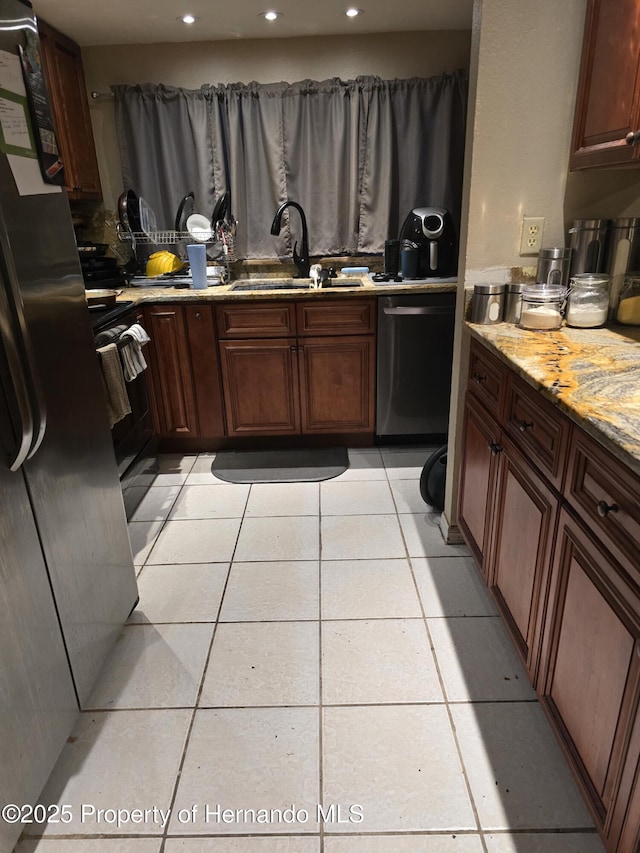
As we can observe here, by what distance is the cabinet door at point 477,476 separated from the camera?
1.75m

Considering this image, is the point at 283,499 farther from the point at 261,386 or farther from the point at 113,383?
the point at 113,383

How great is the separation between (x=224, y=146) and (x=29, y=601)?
297 cm

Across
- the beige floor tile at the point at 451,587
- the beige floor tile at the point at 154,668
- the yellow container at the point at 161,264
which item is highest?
the yellow container at the point at 161,264

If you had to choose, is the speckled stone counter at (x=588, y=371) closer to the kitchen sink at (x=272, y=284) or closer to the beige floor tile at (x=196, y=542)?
the beige floor tile at (x=196, y=542)

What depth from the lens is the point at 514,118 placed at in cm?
178

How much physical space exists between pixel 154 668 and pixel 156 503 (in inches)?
45.2

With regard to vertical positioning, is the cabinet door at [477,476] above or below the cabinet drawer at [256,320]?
below

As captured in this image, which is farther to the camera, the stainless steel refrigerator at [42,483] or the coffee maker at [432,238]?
the coffee maker at [432,238]

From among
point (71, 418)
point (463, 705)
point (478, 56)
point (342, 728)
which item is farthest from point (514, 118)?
point (342, 728)

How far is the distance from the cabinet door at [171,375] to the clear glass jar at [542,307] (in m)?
1.87

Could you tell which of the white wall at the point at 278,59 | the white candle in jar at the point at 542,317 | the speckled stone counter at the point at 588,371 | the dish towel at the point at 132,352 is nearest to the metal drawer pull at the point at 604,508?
the speckled stone counter at the point at 588,371

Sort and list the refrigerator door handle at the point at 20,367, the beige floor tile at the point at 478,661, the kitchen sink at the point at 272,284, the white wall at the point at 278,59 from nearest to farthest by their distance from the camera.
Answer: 1. the refrigerator door handle at the point at 20,367
2. the beige floor tile at the point at 478,661
3. the white wall at the point at 278,59
4. the kitchen sink at the point at 272,284

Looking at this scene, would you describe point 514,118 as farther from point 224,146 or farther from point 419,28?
point 224,146

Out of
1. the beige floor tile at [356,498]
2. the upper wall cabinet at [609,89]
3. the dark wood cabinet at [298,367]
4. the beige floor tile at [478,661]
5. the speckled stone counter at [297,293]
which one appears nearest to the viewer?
the upper wall cabinet at [609,89]
